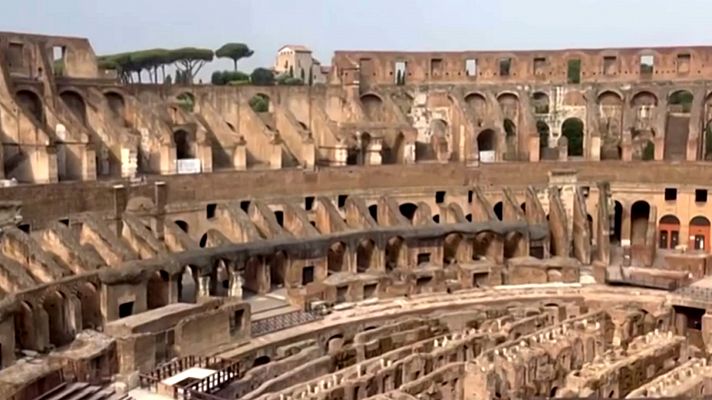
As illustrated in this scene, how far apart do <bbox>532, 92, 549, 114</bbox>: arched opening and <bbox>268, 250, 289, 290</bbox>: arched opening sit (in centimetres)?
2038

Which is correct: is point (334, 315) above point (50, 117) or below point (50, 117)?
below

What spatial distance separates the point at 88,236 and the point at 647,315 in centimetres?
1991

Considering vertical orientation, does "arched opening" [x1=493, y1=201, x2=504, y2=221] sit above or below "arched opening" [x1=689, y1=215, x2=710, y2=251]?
above

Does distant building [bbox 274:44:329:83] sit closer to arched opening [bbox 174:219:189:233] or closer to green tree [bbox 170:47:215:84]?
green tree [bbox 170:47:215:84]

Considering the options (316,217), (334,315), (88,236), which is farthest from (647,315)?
(88,236)

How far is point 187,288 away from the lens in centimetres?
3303

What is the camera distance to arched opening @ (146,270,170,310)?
30.0 metres

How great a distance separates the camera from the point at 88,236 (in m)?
30.4

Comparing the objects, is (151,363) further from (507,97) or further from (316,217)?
(507,97)

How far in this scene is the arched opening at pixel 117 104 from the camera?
133 ft

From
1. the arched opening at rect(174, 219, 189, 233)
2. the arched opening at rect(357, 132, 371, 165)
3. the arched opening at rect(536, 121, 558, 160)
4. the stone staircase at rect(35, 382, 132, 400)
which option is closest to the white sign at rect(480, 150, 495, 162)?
the arched opening at rect(536, 121, 558, 160)

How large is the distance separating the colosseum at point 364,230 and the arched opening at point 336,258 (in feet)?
0.39

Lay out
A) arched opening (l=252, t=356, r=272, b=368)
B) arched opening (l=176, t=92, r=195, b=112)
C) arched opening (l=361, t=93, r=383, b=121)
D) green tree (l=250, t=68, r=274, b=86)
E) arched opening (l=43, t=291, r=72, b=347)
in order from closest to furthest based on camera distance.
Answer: arched opening (l=43, t=291, r=72, b=347), arched opening (l=252, t=356, r=272, b=368), arched opening (l=176, t=92, r=195, b=112), arched opening (l=361, t=93, r=383, b=121), green tree (l=250, t=68, r=274, b=86)

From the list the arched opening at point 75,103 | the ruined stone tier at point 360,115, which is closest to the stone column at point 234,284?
the ruined stone tier at point 360,115
